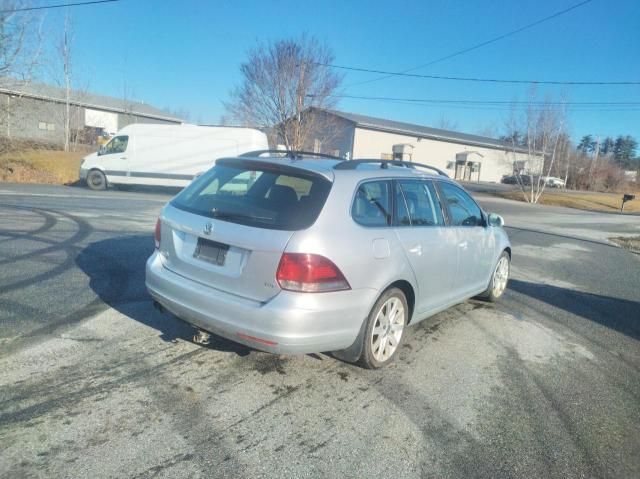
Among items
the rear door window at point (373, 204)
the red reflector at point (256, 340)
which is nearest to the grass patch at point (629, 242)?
the rear door window at point (373, 204)

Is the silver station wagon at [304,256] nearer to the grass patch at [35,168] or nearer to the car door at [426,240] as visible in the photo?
the car door at [426,240]

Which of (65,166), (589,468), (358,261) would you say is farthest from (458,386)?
(65,166)

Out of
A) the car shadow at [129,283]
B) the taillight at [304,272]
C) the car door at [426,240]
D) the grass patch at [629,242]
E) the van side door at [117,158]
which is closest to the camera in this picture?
the taillight at [304,272]

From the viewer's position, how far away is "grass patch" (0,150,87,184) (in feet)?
61.8

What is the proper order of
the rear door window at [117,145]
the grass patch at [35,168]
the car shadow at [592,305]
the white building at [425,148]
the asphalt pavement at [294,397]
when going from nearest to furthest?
the asphalt pavement at [294,397] < the car shadow at [592,305] < the rear door window at [117,145] < the grass patch at [35,168] < the white building at [425,148]

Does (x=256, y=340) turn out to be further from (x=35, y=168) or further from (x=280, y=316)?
(x=35, y=168)

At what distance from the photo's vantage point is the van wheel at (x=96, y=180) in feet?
59.1

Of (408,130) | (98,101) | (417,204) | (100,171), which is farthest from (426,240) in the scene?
(98,101)

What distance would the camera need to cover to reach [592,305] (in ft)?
20.5

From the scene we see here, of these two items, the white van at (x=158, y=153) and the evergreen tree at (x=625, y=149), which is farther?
the evergreen tree at (x=625, y=149)

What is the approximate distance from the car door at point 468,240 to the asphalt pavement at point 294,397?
1.59 ft

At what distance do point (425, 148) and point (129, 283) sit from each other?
50912 mm

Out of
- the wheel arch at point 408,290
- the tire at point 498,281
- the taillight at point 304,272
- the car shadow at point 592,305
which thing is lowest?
the car shadow at point 592,305

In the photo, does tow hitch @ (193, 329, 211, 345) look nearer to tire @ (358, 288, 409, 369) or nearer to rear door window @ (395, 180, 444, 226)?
tire @ (358, 288, 409, 369)
